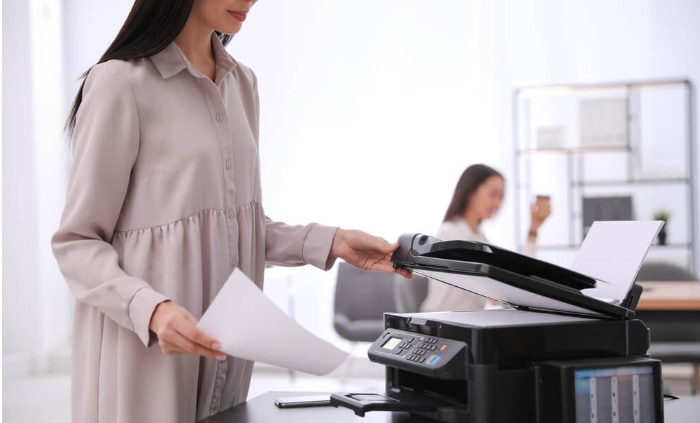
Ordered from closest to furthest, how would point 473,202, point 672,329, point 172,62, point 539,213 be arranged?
point 172,62
point 473,202
point 672,329
point 539,213

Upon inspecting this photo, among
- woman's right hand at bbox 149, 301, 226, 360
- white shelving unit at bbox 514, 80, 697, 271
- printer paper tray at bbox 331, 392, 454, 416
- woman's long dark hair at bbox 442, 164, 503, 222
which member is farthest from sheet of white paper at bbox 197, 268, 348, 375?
white shelving unit at bbox 514, 80, 697, 271

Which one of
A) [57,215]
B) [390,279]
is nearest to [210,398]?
[390,279]

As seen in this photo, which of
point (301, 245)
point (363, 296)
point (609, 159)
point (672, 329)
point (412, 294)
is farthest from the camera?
point (609, 159)

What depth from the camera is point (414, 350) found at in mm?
1338

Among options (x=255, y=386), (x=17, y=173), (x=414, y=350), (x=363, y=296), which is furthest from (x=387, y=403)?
(x=17, y=173)

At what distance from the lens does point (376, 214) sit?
5.77 m

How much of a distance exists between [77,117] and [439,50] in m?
4.56

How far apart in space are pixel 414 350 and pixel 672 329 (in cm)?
356

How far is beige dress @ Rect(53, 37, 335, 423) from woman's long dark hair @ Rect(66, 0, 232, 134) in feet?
0.09

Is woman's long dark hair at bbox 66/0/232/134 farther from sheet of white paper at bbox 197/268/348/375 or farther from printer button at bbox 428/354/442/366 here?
printer button at bbox 428/354/442/366

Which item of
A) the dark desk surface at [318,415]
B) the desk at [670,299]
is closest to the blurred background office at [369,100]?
the desk at [670,299]

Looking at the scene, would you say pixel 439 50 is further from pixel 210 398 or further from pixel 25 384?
pixel 210 398

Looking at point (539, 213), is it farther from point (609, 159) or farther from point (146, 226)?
point (146, 226)

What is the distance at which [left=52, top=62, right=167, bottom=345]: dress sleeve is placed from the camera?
4.44 ft
